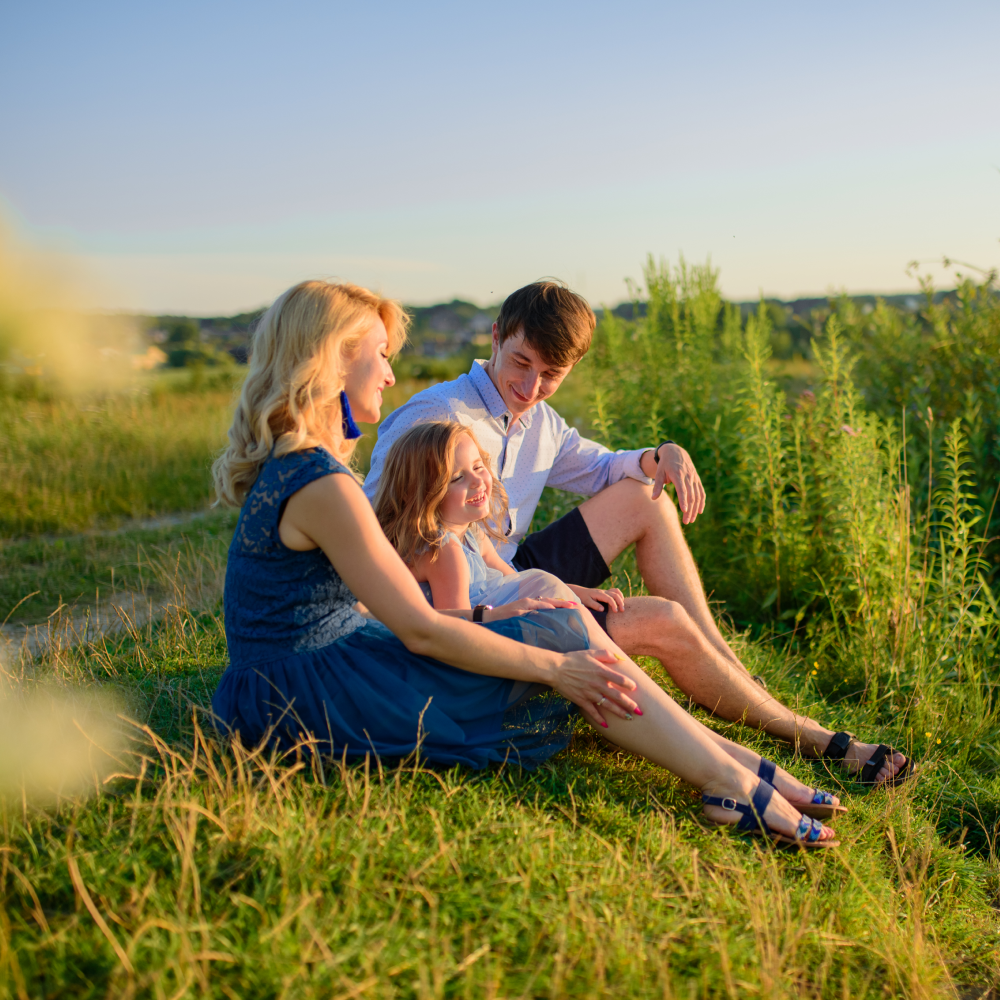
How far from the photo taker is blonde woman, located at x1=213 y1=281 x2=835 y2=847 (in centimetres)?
196

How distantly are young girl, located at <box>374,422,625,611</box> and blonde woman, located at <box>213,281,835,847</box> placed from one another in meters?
0.25

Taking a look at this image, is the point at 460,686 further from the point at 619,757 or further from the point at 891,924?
the point at 891,924

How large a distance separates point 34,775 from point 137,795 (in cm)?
35

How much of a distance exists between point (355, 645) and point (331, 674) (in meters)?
0.10

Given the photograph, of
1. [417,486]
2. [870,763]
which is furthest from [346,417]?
[870,763]

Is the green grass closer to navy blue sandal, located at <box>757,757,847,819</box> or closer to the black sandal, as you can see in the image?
navy blue sandal, located at <box>757,757,847,819</box>

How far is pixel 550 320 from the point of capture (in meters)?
2.88

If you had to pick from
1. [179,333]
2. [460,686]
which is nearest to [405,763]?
[460,686]

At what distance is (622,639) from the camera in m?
2.55

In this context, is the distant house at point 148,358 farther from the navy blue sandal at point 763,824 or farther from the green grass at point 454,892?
the navy blue sandal at point 763,824

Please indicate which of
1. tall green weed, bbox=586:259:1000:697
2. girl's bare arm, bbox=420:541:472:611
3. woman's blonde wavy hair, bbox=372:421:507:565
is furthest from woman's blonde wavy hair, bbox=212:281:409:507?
tall green weed, bbox=586:259:1000:697

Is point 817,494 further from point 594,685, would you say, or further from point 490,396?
point 594,685

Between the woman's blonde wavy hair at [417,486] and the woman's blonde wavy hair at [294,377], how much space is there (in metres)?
0.35

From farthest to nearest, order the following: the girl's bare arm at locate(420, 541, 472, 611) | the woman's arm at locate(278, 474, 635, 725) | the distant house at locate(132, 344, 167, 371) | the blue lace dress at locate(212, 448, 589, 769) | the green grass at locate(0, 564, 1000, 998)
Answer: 1. the distant house at locate(132, 344, 167, 371)
2. the girl's bare arm at locate(420, 541, 472, 611)
3. the blue lace dress at locate(212, 448, 589, 769)
4. the woman's arm at locate(278, 474, 635, 725)
5. the green grass at locate(0, 564, 1000, 998)
